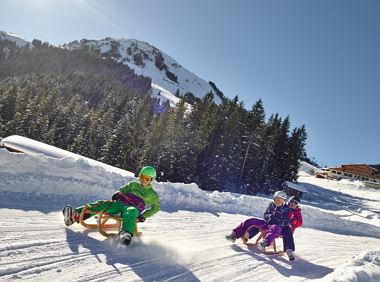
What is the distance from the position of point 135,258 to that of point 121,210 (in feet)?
4.50

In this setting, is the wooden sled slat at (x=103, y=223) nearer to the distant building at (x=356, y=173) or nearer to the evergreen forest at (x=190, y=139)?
the evergreen forest at (x=190, y=139)

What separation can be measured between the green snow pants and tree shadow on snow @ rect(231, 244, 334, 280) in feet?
8.97

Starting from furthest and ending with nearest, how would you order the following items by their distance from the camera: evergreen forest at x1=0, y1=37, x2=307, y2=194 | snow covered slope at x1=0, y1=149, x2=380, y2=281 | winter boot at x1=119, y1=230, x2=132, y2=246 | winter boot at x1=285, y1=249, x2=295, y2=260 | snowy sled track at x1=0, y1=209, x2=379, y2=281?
evergreen forest at x1=0, y1=37, x2=307, y2=194 < winter boot at x1=285, y1=249, x2=295, y2=260 < winter boot at x1=119, y1=230, x2=132, y2=246 < snow covered slope at x1=0, y1=149, x2=380, y2=281 < snowy sled track at x1=0, y1=209, x2=379, y2=281

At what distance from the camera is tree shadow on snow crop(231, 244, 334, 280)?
706cm

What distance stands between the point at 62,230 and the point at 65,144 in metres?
46.8

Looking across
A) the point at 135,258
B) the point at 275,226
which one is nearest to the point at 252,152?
the point at 275,226

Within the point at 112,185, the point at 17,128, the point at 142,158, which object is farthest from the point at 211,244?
the point at 17,128

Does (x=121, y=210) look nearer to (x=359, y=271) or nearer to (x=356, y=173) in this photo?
(x=359, y=271)

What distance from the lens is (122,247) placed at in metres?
6.10

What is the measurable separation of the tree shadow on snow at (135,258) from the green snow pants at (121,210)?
0.35m

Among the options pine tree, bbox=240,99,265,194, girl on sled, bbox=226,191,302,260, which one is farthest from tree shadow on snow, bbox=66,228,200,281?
pine tree, bbox=240,99,265,194

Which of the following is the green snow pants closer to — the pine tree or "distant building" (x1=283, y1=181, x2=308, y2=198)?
the pine tree

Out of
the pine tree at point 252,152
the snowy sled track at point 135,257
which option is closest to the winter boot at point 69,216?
the snowy sled track at point 135,257

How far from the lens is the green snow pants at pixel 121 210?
6.28m
